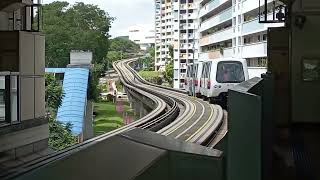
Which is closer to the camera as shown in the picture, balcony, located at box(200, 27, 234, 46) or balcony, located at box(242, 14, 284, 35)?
balcony, located at box(242, 14, 284, 35)

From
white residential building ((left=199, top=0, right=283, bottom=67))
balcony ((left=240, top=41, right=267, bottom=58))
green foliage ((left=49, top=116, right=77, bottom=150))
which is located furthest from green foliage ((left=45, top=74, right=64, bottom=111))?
balcony ((left=240, top=41, right=267, bottom=58))

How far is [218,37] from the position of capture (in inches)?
2378

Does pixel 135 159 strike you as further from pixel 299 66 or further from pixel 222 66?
pixel 222 66

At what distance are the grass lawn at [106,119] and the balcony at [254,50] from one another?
515 inches

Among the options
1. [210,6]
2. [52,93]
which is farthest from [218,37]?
[52,93]

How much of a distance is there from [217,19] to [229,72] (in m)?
40.7

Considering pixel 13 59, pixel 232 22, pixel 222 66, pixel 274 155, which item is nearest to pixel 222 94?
pixel 222 66

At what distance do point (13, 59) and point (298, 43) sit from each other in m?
8.16

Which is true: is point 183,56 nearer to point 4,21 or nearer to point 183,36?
point 183,36

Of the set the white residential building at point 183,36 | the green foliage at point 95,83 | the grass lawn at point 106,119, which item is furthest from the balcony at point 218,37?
→ the green foliage at point 95,83

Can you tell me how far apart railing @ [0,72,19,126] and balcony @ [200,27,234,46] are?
1550 inches

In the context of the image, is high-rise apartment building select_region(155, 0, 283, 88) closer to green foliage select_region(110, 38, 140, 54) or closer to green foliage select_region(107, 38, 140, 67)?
green foliage select_region(107, 38, 140, 67)

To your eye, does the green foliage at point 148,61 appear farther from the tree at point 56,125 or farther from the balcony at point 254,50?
the tree at point 56,125

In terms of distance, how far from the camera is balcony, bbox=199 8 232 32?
55672mm
